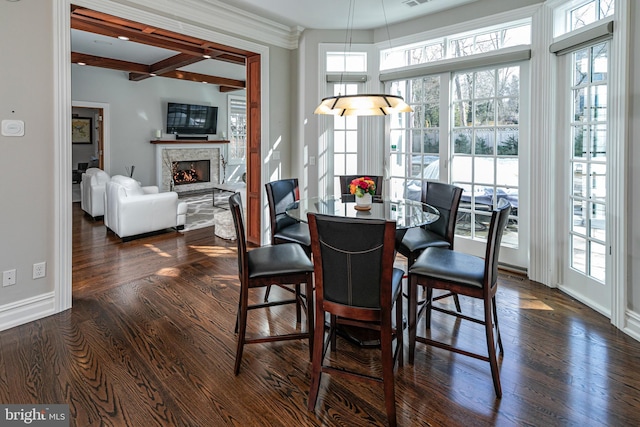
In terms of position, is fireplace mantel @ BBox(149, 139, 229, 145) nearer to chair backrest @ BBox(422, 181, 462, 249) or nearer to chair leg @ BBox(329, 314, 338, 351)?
chair backrest @ BBox(422, 181, 462, 249)

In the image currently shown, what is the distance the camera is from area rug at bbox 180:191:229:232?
21.5 ft

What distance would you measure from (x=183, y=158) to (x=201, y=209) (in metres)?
2.46

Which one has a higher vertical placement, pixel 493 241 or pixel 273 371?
pixel 493 241

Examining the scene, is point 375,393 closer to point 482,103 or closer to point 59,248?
point 59,248

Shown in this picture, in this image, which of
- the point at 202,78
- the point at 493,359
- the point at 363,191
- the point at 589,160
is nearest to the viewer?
the point at 493,359

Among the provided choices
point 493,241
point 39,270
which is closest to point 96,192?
point 39,270

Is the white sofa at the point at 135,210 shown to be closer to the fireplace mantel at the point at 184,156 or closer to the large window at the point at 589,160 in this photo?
the fireplace mantel at the point at 184,156

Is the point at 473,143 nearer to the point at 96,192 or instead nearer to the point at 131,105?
the point at 96,192

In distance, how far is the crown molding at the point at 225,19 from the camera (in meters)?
3.77

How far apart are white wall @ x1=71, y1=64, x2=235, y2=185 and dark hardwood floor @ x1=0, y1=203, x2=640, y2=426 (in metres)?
6.08

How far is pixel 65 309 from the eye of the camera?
313 cm

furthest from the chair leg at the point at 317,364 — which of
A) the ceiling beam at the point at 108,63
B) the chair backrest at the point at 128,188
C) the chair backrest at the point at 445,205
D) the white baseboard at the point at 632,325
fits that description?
the ceiling beam at the point at 108,63

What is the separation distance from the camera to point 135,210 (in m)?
5.39

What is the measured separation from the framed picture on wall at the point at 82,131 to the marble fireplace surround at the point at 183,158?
2.12 metres
